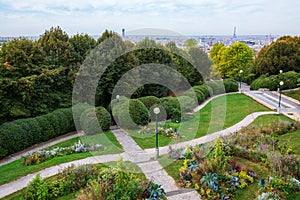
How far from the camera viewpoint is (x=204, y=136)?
494 inches

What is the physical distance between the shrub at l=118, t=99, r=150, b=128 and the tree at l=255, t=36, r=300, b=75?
17529 mm

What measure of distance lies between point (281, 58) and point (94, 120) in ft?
66.5

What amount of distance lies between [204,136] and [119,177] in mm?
7137

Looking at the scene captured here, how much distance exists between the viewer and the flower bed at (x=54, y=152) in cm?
985

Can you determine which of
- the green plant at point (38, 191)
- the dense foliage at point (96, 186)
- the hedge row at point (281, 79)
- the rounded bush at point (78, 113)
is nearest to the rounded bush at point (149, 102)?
the rounded bush at point (78, 113)

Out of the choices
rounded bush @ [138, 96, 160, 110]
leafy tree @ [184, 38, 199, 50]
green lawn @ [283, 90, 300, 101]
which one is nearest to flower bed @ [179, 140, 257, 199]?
rounded bush @ [138, 96, 160, 110]

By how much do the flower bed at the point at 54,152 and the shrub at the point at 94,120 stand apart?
6.69 ft

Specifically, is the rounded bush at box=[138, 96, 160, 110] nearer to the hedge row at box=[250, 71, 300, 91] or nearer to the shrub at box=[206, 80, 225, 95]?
the shrub at box=[206, 80, 225, 95]

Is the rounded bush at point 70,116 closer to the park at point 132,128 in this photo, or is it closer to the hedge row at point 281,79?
the park at point 132,128

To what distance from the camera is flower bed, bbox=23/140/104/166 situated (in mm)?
9847

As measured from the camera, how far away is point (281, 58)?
25.5 m

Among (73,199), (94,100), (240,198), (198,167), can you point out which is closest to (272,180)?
(240,198)

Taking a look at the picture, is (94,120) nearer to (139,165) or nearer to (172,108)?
(172,108)

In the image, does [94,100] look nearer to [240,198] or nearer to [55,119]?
[55,119]
